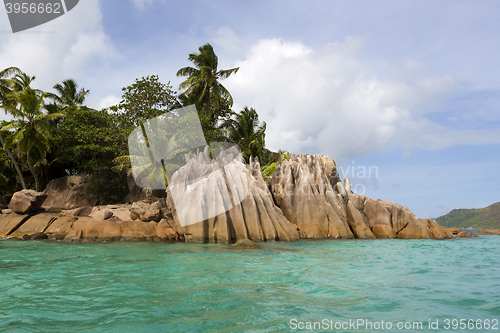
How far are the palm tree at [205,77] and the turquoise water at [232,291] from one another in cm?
2202

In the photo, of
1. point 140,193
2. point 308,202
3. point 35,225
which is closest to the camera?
point 35,225

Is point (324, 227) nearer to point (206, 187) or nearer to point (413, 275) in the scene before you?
point (206, 187)

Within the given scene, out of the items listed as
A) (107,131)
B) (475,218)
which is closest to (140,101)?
(107,131)

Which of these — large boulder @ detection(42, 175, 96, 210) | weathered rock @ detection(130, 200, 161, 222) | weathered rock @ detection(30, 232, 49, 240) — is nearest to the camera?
weathered rock @ detection(30, 232, 49, 240)

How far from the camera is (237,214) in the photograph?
14.7 m

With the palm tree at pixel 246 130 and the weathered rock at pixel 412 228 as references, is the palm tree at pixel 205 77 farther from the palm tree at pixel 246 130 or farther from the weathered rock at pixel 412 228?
the weathered rock at pixel 412 228

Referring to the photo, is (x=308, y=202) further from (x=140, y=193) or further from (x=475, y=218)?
(x=475, y=218)

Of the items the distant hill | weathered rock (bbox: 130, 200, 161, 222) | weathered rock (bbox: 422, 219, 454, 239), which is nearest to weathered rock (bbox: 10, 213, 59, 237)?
weathered rock (bbox: 130, 200, 161, 222)

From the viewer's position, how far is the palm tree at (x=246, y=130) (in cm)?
2972

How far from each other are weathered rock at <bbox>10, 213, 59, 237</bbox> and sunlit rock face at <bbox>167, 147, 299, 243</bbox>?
722 centimetres

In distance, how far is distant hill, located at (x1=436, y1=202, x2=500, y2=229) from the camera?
6787cm

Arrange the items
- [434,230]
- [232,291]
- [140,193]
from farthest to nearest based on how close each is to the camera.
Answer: [140,193] → [434,230] → [232,291]

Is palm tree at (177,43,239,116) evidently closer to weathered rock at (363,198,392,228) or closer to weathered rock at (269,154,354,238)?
weathered rock at (269,154,354,238)

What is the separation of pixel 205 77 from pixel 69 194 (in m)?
16.8
